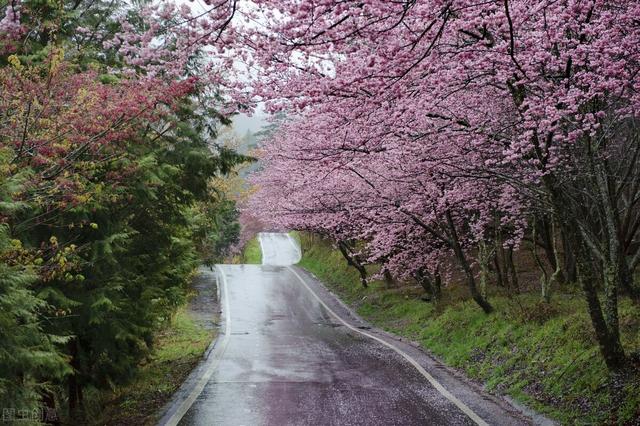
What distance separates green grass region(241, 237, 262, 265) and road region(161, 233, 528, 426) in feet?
115

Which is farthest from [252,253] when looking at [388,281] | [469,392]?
[469,392]

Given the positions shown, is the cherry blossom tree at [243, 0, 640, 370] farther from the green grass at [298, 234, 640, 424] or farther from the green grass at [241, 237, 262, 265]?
the green grass at [241, 237, 262, 265]

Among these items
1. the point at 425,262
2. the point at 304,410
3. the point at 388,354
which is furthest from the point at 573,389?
the point at 425,262

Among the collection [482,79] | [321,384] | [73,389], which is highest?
[482,79]

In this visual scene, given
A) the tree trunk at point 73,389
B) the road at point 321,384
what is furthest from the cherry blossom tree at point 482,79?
the tree trunk at point 73,389

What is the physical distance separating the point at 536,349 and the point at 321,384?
4047 millimetres

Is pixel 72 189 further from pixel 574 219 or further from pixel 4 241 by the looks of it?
pixel 574 219

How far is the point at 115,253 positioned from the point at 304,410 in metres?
4.31

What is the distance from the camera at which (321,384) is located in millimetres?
9586

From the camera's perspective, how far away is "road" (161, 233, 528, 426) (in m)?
7.55

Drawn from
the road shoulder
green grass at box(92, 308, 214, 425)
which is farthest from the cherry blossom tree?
green grass at box(92, 308, 214, 425)

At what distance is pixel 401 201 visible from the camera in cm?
1522

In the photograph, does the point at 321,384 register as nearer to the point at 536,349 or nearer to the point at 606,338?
the point at 536,349

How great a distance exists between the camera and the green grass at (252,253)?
178 ft
